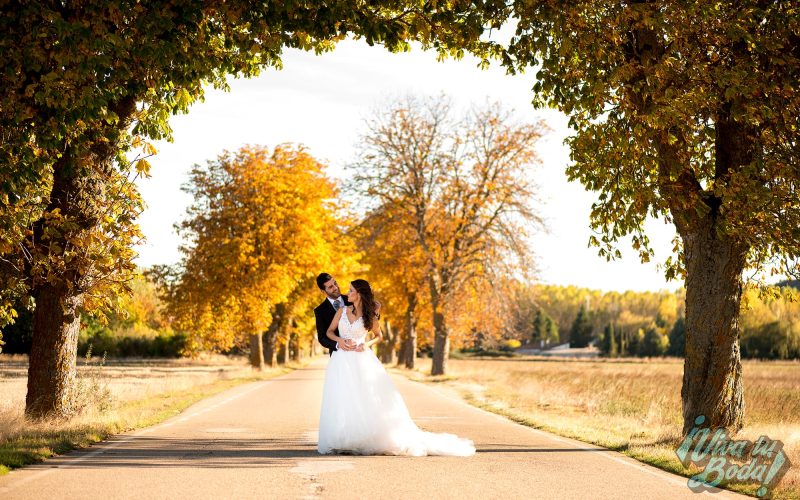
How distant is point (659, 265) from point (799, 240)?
404 cm

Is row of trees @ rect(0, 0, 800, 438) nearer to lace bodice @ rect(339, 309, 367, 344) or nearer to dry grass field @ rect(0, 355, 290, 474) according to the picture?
dry grass field @ rect(0, 355, 290, 474)

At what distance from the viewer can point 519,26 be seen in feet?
37.3

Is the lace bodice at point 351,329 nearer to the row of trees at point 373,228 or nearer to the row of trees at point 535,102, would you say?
the row of trees at point 535,102

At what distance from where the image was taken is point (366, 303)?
37.4 feet

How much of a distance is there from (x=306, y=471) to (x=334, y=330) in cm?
274

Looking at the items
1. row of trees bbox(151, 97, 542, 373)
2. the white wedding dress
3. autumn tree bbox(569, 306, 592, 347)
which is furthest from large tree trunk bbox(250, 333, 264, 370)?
autumn tree bbox(569, 306, 592, 347)

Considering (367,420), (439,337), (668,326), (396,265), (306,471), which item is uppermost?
(668,326)

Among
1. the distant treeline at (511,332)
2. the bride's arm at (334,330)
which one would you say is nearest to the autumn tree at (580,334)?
the distant treeline at (511,332)

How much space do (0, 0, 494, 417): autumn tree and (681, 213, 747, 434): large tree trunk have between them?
4726 millimetres

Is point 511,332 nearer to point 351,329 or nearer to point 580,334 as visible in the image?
point 351,329

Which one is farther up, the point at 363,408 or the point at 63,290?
the point at 63,290

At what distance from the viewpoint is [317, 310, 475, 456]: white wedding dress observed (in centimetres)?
1072

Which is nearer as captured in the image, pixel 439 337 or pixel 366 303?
pixel 366 303

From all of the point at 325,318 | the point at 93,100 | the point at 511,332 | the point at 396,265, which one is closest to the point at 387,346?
the point at 396,265
